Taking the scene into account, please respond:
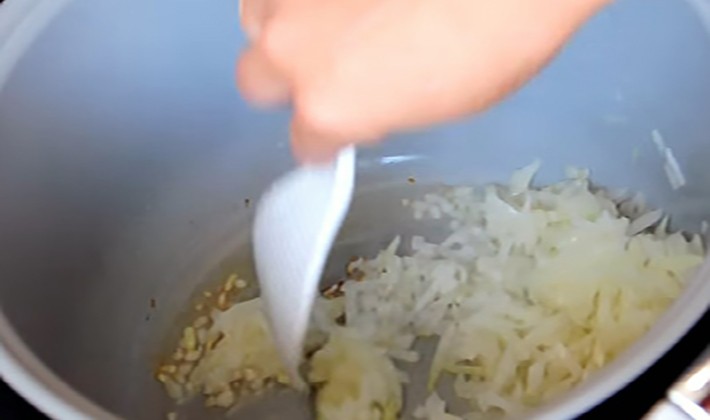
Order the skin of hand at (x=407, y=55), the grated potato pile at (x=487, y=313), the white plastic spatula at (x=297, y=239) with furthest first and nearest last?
the grated potato pile at (x=487, y=313) → the white plastic spatula at (x=297, y=239) → the skin of hand at (x=407, y=55)

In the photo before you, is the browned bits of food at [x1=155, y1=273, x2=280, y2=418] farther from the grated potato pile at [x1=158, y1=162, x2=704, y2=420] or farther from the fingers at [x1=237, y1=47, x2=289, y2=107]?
the fingers at [x1=237, y1=47, x2=289, y2=107]

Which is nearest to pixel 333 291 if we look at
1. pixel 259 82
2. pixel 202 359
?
pixel 202 359

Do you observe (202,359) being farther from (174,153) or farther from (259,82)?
(259,82)

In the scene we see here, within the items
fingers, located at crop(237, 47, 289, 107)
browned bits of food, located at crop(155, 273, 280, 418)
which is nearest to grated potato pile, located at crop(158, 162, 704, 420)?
browned bits of food, located at crop(155, 273, 280, 418)

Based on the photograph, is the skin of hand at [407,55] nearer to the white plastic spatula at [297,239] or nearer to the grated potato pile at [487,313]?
the white plastic spatula at [297,239]

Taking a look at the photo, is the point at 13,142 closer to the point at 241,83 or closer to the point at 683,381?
the point at 241,83

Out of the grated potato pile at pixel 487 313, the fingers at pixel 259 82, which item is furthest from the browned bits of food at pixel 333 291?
the fingers at pixel 259 82

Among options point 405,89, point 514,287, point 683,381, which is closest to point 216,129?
point 514,287
